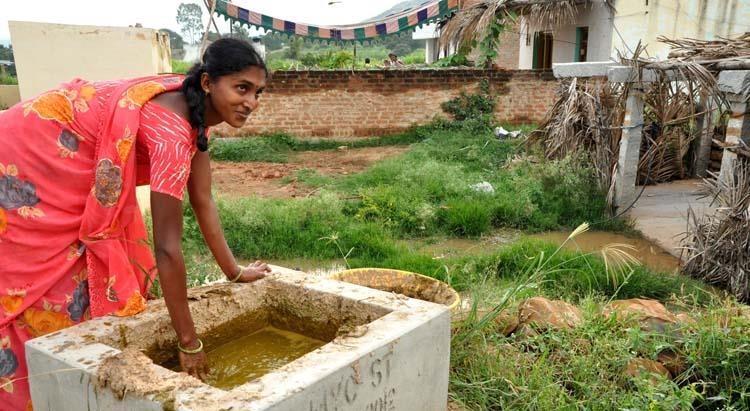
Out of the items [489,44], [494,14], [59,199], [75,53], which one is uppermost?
[494,14]

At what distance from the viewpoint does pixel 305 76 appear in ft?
40.0

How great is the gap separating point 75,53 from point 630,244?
5.68 meters

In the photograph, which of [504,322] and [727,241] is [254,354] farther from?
[727,241]

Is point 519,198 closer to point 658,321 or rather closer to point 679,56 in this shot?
point 679,56

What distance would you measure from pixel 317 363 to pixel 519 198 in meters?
5.71

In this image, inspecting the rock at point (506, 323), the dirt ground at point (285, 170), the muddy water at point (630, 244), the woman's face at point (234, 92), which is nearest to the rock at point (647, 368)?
the rock at point (506, 323)

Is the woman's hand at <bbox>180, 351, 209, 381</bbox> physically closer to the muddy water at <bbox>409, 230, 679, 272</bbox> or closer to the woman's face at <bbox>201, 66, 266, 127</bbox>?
the woman's face at <bbox>201, 66, 266, 127</bbox>

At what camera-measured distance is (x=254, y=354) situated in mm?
2402

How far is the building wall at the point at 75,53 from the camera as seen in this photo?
5.04 meters

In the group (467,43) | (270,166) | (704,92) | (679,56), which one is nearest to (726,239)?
(704,92)

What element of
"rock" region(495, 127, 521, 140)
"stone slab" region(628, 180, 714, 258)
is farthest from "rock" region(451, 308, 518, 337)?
"rock" region(495, 127, 521, 140)

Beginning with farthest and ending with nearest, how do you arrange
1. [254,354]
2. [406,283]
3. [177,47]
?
1. [177,47]
2. [406,283]
3. [254,354]

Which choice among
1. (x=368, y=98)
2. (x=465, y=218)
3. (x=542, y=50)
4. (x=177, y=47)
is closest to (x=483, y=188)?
(x=465, y=218)

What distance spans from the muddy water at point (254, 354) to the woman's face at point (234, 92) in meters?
0.93
